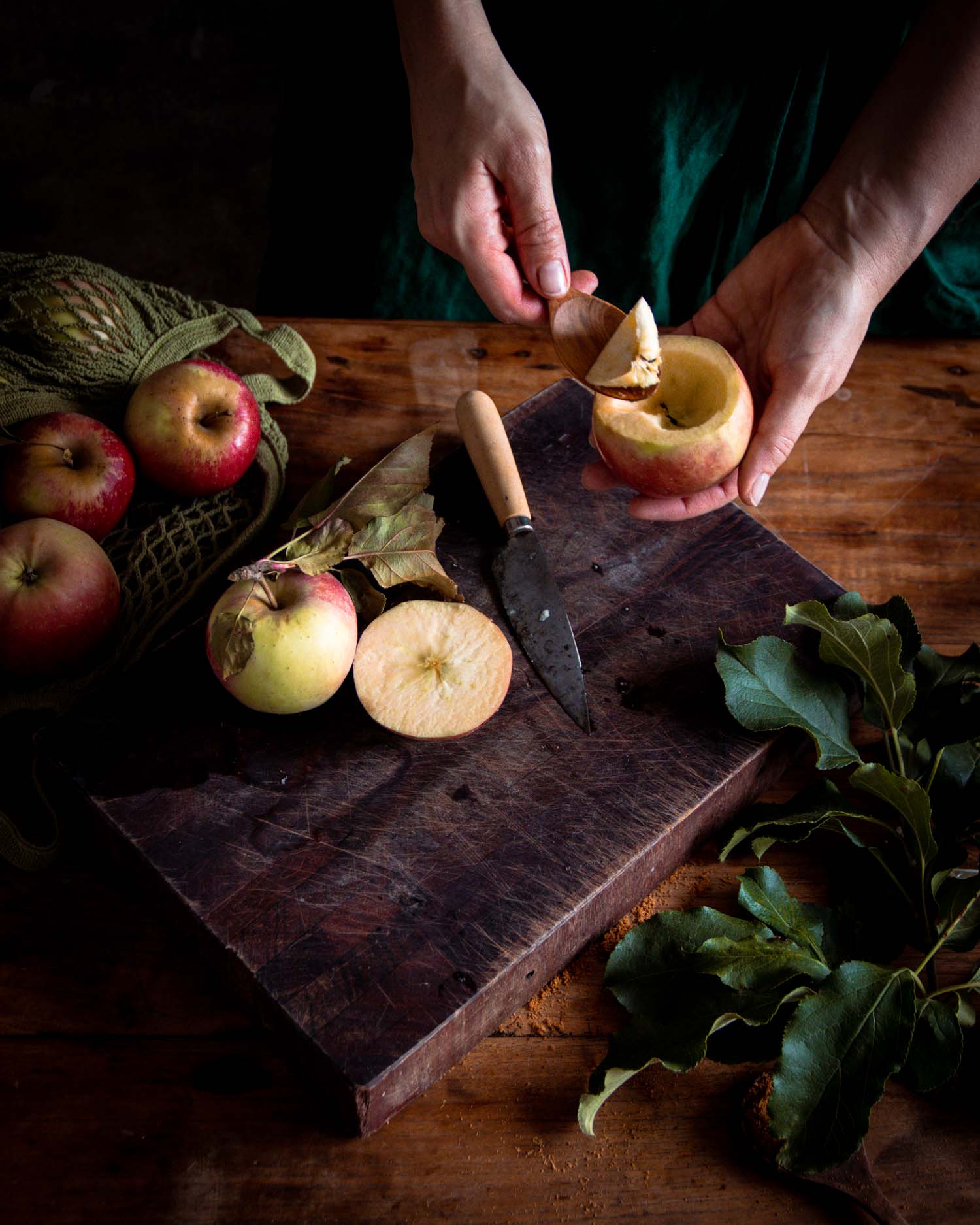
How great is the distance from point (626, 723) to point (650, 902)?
9.1 inches

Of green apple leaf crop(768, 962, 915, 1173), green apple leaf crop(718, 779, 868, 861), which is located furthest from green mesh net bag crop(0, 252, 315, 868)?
green apple leaf crop(768, 962, 915, 1173)

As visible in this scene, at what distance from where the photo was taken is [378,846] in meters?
1.20

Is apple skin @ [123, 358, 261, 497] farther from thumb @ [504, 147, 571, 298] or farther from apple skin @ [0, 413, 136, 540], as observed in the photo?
thumb @ [504, 147, 571, 298]

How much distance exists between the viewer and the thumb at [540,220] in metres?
1.35

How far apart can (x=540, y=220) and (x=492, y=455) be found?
1.06ft

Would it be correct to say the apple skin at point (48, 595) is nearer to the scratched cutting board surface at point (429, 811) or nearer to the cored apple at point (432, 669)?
the scratched cutting board surface at point (429, 811)

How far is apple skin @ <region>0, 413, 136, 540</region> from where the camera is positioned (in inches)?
53.3

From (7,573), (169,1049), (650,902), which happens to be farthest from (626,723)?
(7,573)

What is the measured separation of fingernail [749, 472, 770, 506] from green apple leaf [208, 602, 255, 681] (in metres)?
0.69

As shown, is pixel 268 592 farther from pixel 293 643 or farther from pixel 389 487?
pixel 389 487

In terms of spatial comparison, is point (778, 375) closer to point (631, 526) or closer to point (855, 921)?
point (631, 526)

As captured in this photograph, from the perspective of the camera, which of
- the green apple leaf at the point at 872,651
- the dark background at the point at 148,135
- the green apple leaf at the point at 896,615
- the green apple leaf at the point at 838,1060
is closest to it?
the green apple leaf at the point at 838,1060

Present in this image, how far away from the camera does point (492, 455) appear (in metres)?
1.46

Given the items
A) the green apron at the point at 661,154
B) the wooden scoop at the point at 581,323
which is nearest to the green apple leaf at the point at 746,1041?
the wooden scoop at the point at 581,323
